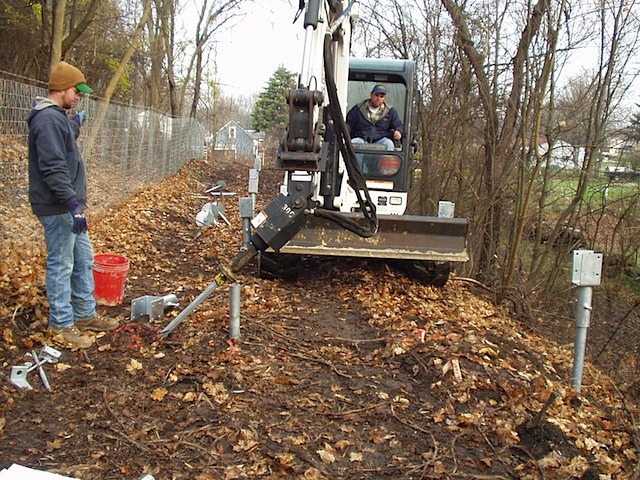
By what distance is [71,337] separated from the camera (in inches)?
185

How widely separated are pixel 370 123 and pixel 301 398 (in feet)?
14.9

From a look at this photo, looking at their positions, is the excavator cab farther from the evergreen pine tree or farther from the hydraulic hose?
the evergreen pine tree

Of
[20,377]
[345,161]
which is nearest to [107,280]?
[20,377]

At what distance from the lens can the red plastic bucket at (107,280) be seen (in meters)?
5.64

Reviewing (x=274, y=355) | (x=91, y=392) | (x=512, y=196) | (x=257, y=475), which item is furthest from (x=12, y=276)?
(x=512, y=196)

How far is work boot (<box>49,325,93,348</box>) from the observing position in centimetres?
468

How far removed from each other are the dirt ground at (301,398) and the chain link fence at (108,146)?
895 millimetres

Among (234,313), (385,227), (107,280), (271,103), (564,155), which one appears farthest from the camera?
(271,103)

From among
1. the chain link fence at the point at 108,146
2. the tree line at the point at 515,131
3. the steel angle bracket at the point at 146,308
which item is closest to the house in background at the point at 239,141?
the chain link fence at the point at 108,146

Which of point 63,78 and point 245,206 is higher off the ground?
point 63,78

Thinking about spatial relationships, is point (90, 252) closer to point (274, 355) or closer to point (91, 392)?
point (91, 392)

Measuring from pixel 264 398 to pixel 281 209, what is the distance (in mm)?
1359

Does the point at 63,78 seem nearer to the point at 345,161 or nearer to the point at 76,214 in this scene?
the point at 76,214

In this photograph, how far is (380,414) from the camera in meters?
4.11
